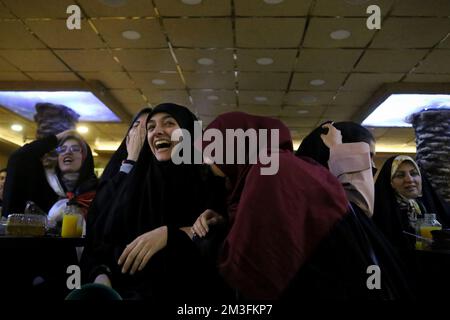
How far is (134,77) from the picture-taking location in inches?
216

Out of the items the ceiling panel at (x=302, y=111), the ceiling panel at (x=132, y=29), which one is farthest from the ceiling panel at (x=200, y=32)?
the ceiling panel at (x=302, y=111)

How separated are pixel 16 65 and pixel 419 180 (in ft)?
17.7

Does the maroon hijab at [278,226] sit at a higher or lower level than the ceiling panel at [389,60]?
lower

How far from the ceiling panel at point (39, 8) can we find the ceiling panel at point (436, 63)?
428cm

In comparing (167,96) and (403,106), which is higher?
(167,96)

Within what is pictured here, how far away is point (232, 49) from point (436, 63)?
2708mm

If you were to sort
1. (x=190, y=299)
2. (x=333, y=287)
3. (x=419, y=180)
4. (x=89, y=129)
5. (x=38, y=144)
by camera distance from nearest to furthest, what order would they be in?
(x=333, y=287)
(x=190, y=299)
(x=38, y=144)
(x=419, y=180)
(x=89, y=129)

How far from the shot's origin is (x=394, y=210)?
7.34 ft

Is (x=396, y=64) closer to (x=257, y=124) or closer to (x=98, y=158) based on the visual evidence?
(x=257, y=124)

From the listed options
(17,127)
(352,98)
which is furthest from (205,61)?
(17,127)

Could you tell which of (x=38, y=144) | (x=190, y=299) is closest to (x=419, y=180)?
(x=190, y=299)

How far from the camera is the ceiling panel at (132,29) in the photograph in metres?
4.02

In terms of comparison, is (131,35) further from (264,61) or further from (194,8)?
(264,61)

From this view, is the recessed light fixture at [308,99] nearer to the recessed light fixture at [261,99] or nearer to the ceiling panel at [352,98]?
the ceiling panel at [352,98]
